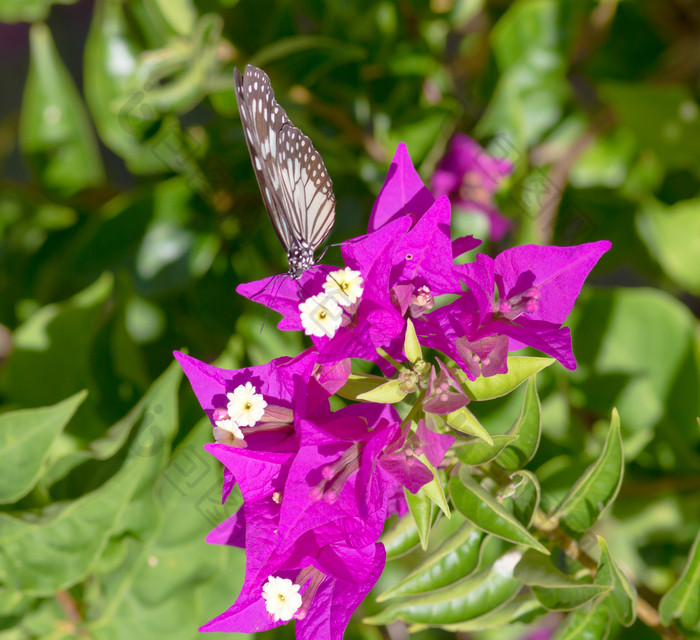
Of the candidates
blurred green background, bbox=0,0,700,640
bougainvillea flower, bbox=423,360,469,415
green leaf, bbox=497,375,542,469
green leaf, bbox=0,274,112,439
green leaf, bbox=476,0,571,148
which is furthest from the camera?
green leaf, bbox=476,0,571,148

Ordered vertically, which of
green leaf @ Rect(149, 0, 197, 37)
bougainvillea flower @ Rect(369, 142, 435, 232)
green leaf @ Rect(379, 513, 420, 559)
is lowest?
green leaf @ Rect(379, 513, 420, 559)

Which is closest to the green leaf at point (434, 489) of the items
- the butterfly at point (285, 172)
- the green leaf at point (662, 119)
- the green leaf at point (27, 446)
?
the butterfly at point (285, 172)

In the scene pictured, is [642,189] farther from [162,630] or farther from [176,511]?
[162,630]

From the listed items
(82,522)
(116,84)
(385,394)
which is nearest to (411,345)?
(385,394)

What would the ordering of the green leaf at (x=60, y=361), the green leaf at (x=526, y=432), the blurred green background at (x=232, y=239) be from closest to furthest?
the green leaf at (x=526, y=432) → the blurred green background at (x=232, y=239) → the green leaf at (x=60, y=361)

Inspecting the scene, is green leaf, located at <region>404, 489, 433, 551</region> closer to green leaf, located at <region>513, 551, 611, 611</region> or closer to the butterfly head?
green leaf, located at <region>513, 551, 611, 611</region>

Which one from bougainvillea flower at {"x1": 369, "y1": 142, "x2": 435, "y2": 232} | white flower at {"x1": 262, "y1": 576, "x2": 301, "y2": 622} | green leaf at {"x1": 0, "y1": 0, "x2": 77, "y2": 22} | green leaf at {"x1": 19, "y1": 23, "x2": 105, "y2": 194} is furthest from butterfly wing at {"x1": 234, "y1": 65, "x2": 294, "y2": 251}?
green leaf at {"x1": 0, "y1": 0, "x2": 77, "y2": 22}

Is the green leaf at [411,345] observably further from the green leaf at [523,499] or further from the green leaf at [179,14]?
the green leaf at [179,14]

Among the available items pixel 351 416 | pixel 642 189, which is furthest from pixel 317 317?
pixel 642 189
